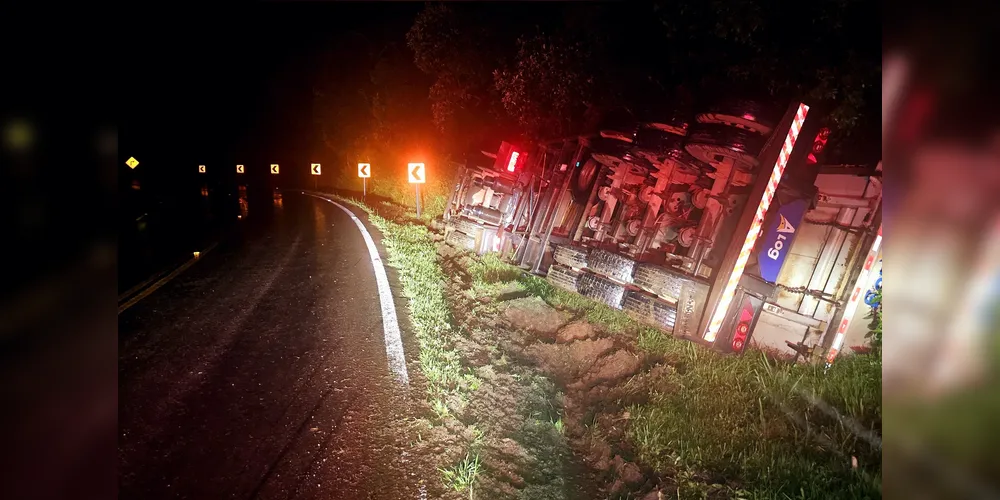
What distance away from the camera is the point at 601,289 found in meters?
6.21

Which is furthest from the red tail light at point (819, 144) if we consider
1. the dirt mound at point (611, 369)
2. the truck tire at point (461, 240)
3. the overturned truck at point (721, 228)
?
the truck tire at point (461, 240)

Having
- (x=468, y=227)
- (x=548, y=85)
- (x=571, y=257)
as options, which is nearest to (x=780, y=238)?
(x=571, y=257)

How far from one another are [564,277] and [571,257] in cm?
34

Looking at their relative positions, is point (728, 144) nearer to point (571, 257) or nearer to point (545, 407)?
point (571, 257)

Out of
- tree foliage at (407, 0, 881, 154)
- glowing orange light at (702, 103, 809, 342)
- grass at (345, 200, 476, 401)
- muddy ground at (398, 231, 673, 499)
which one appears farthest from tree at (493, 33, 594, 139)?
muddy ground at (398, 231, 673, 499)

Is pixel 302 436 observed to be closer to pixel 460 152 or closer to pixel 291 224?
pixel 291 224

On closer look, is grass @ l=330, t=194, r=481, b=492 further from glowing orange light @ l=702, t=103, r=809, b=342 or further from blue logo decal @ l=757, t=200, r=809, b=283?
blue logo decal @ l=757, t=200, r=809, b=283

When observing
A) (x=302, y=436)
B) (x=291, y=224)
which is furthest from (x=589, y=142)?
(x=291, y=224)

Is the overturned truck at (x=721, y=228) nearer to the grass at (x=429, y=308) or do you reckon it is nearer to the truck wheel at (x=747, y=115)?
the truck wheel at (x=747, y=115)

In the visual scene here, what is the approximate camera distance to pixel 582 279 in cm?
662

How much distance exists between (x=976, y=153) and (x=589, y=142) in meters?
6.82

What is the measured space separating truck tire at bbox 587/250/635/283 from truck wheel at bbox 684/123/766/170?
1.66 meters

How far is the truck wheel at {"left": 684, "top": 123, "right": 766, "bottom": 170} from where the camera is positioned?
5086 millimetres

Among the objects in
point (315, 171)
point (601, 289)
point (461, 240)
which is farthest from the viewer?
point (315, 171)
